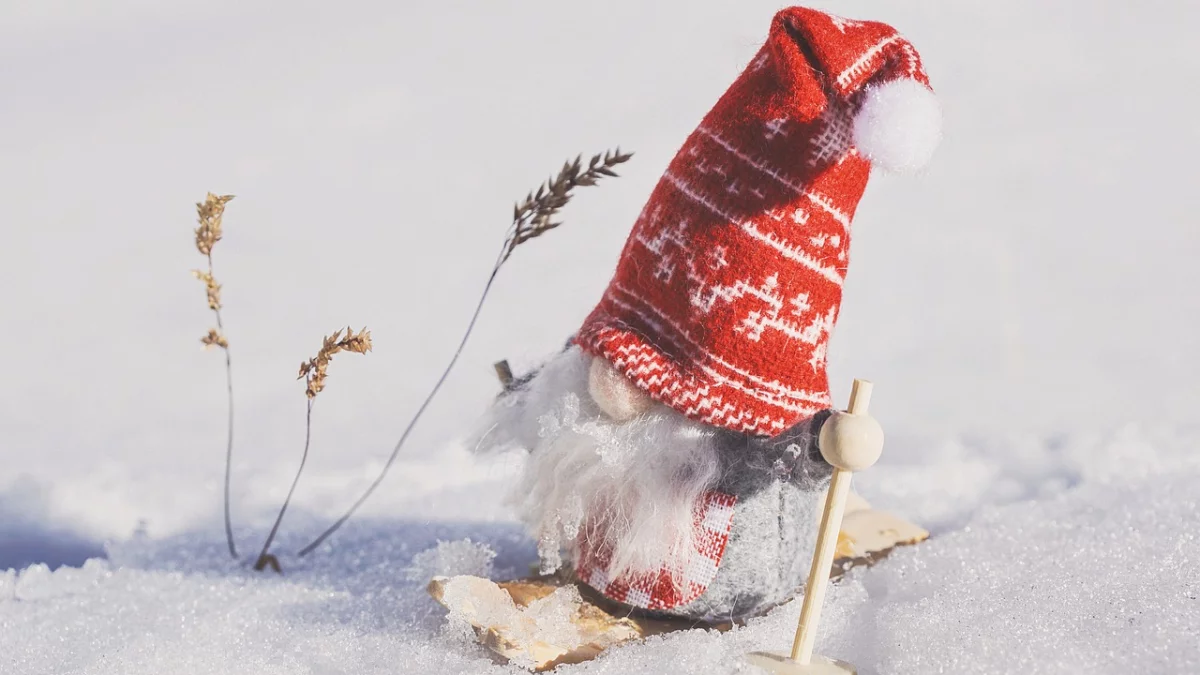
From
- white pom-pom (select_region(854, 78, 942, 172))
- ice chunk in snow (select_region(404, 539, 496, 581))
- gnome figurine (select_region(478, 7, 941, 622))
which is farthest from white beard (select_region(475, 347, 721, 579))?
white pom-pom (select_region(854, 78, 942, 172))

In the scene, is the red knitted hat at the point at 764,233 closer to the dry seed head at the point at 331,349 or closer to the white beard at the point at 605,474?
the white beard at the point at 605,474

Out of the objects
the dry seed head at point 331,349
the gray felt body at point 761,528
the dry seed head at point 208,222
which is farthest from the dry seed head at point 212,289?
the gray felt body at point 761,528

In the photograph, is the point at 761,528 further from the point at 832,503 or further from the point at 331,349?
the point at 331,349

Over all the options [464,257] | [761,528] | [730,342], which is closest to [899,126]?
[730,342]

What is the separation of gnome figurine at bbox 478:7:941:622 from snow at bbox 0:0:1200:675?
45 cm

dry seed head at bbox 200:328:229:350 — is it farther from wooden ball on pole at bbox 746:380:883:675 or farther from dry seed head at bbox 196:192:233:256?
wooden ball on pole at bbox 746:380:883:675

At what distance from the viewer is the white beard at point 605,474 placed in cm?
111

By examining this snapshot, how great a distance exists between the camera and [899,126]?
0.96 meters

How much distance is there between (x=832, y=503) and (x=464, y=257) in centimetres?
147

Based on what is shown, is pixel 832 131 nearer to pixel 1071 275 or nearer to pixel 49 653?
pixel 49 653

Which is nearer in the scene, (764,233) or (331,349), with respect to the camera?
(764,233)

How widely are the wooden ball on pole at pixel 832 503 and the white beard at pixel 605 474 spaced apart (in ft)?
0.50

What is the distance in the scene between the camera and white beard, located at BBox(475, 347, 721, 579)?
1.11 metres

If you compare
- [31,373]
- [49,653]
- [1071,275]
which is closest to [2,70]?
[31,373]
